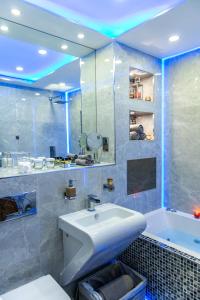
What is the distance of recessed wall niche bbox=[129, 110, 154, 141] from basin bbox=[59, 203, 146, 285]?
38.5 inches

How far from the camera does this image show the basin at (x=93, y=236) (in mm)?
1479

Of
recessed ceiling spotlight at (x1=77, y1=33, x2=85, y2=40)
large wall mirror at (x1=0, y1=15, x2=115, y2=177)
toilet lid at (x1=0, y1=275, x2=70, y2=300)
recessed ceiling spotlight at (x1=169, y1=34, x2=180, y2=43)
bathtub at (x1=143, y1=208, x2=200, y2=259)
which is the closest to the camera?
toilet lid at (x1=0, y1=275, x2=70, y2=300)

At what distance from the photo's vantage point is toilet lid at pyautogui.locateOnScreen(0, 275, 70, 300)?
4.74ft

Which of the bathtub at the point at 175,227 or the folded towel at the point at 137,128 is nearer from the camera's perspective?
the bathtub at the point at 175,227

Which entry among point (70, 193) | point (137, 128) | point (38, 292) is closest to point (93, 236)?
point (70, 193)

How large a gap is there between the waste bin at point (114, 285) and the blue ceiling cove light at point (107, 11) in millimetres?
2344

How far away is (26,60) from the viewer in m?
2.15

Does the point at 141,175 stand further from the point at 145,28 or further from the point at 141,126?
the point at 145,28

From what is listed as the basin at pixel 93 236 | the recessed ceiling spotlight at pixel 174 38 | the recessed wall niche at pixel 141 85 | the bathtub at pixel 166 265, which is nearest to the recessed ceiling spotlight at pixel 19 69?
the recessed wall niche at pixel 141 85

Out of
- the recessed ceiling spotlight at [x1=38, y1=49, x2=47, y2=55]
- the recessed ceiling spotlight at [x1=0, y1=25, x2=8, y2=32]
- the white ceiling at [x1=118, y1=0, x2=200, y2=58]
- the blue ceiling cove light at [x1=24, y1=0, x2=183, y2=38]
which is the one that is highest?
the blue ceiling cove light at [x1=24, y1=0, x2=183, y2=38]

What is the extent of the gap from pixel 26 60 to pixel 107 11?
0.95m

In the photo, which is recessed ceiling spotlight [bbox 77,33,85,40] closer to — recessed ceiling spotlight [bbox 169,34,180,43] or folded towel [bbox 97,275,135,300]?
recessed ceiling spotlight [bbox 169,34,180,43]

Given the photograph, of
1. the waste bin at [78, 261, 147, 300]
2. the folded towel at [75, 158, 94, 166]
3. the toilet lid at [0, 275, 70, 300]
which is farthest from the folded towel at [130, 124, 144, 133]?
the toilet lid at [0, 275, 70, 300]

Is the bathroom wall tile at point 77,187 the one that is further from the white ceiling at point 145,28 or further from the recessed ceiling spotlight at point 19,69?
the recessed ceiling spotlight at point 19,69
